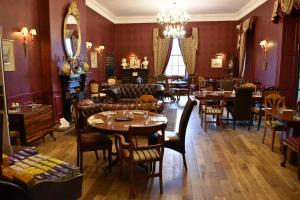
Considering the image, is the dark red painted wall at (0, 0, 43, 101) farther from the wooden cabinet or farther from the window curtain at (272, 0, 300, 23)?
the wooden cabinet

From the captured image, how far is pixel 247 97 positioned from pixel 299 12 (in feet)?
8.31

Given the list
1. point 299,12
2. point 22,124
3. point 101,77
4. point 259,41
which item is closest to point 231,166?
point 22,124

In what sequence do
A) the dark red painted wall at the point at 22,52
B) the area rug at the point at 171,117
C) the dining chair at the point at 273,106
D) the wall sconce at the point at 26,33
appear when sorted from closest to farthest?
the dining chair at the point at 273,106 < the dark red painted wall at the point at 22,52 < the wall sconce at the point at 26,33 < the area rug at the point at 171,117

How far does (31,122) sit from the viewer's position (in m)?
4.65

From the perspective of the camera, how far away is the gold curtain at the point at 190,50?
41.4ft

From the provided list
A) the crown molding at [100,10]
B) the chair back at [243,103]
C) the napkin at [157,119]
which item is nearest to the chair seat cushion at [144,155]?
the napkin at [157,119]

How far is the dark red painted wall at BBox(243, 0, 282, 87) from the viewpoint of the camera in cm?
726

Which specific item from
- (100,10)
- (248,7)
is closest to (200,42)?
(248,7)

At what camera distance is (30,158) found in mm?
1684

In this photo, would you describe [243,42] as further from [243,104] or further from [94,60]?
[94,60]

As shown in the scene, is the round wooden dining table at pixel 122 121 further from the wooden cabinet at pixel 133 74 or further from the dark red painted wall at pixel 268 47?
the wooden cabinet at pixel 133 74

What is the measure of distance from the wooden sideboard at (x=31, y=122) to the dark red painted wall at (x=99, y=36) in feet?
14.0

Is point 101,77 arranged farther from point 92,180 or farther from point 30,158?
point 30,158

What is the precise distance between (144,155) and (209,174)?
116cm
